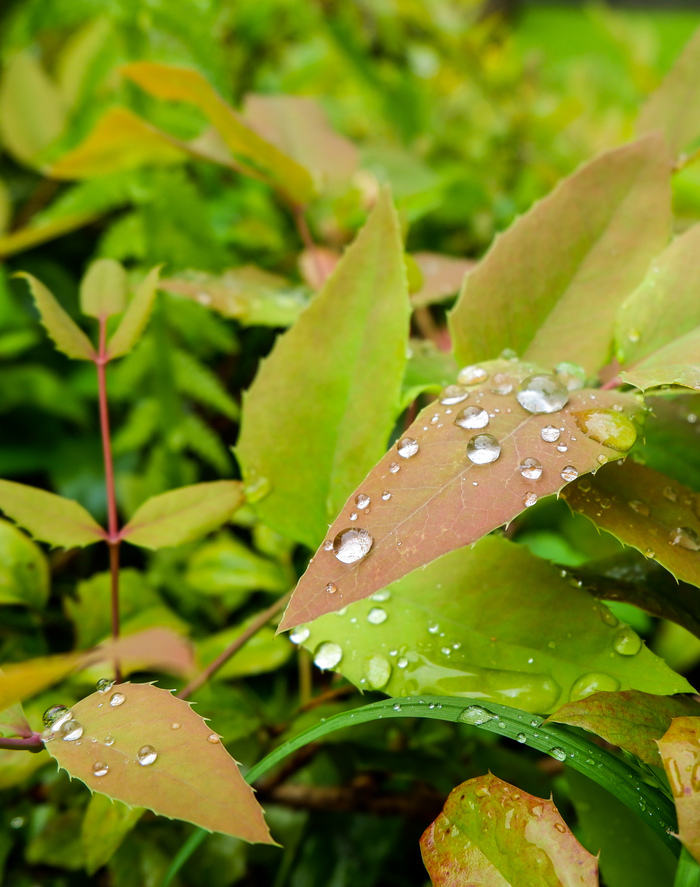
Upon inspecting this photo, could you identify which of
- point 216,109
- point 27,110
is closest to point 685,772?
point 216,109

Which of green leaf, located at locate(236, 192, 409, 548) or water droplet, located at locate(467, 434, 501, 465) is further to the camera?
green leaf, located at locate(236, 192, 409, 548)

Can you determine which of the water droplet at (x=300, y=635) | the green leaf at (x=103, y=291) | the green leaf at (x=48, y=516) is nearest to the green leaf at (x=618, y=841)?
the water droplet at (x=300, y=635)

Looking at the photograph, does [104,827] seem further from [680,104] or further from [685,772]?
[680,104]

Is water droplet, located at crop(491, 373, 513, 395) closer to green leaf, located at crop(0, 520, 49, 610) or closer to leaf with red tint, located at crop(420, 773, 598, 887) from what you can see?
leaf with red tint, located at crop(420, 773, 598, 887)

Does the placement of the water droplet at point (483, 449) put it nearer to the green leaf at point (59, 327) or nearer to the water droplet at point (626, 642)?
the water droplet at point (626, 642)

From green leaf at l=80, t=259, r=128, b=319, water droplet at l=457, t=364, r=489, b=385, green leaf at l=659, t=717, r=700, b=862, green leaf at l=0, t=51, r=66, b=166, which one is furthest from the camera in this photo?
green leaf at l=0, t=51, r=66, b=166

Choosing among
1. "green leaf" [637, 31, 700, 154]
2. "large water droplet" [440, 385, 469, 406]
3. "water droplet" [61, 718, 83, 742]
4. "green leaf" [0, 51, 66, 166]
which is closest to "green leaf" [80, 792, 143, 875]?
"water droplet" [61, 718, 83, 742]
